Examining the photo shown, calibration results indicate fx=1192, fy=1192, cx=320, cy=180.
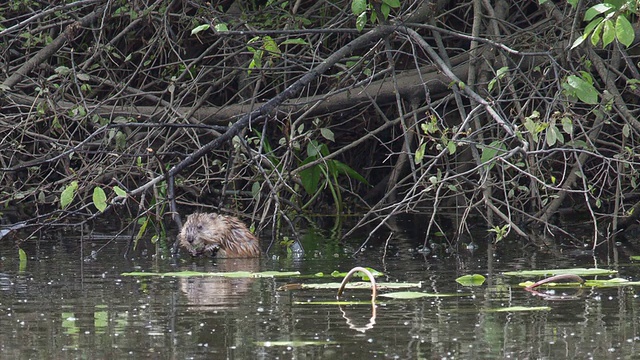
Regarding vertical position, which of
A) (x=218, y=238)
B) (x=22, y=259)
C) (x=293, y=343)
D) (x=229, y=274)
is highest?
(x=218, y=238)

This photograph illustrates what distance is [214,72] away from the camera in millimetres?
12523

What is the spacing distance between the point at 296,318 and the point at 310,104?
518 centimetres

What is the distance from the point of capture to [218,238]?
10906 millimetres

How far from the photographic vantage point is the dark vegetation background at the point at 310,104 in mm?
9578

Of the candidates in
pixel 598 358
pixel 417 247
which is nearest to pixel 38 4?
pixel 417 247

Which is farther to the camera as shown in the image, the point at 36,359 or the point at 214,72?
the point at 214,72

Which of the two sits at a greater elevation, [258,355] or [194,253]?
[194,253]

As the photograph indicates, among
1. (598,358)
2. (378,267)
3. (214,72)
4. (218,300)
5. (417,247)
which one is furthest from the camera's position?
(214,72)

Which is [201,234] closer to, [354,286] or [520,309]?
[354,286]

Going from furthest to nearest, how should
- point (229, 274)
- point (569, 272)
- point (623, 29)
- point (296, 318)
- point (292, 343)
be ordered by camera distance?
point (229, 274), point (569, 272), point (623, 29), point (296, 318), point (292, 343)

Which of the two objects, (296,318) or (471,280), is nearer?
(296,318)

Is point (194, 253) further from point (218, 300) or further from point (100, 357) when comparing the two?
point (100, 357)

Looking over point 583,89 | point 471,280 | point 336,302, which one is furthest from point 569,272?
point 336,302

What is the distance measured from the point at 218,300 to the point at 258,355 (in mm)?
1820
